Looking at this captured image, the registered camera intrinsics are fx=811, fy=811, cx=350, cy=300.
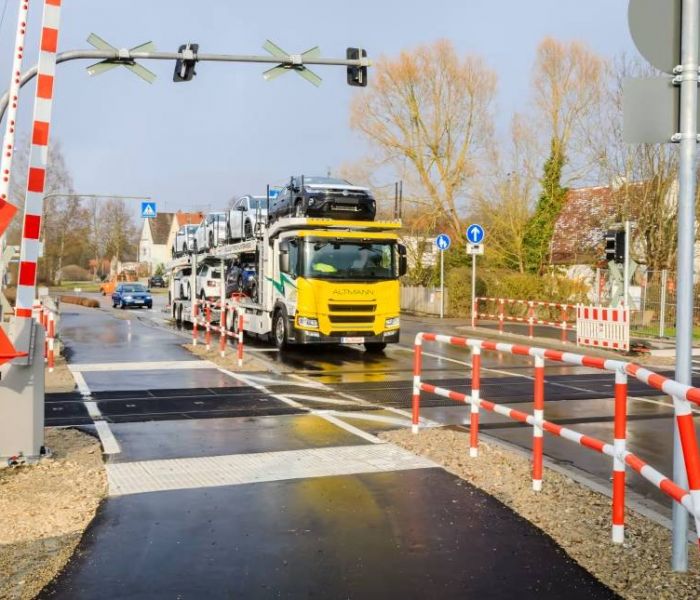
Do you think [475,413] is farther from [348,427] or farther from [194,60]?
[194,60]

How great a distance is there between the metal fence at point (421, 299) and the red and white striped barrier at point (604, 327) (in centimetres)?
1523

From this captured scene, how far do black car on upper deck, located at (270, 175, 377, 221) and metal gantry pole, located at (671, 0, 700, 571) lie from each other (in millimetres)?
14460

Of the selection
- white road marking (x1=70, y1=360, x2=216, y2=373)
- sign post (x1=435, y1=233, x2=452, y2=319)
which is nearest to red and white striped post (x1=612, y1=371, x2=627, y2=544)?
white road marking (x1=70, y1=360, x2=216, y2=373)

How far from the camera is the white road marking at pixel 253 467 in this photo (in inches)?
263

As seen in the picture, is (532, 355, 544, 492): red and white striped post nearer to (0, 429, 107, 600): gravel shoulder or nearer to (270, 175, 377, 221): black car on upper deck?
(0, 429, 107, 600): gravel shoulder

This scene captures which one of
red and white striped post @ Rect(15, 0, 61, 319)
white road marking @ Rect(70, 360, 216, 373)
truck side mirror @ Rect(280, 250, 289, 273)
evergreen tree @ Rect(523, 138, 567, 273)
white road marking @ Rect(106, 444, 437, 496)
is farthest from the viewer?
evergreen tree @ Rect(523, 138, 567, 273)

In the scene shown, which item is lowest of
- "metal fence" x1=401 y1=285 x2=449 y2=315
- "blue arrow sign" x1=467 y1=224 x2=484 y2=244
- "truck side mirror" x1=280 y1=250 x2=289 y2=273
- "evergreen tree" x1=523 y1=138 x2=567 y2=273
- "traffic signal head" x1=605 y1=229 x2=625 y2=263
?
"metal fence" x1=401 y1=285 x2=449 y2=315

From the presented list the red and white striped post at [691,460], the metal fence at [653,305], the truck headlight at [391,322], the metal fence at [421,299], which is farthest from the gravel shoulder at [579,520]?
the metal fence at [421,299]

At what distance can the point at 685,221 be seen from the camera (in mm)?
4551

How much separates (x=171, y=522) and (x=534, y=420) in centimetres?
287

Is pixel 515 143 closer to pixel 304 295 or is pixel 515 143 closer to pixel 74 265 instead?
pixel 304 295

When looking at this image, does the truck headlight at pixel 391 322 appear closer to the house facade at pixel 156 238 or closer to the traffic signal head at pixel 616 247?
the traffic signal head at pixel 616 247

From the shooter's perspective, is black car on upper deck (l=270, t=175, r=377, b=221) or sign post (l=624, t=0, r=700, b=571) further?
black car on upper deck (l=270, t=175, r=377, b=221)

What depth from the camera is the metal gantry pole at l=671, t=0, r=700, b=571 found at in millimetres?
4480
